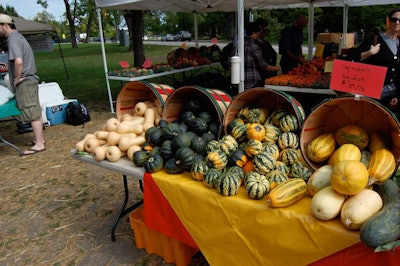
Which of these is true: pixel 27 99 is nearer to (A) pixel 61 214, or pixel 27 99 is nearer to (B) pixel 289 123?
(A) pixel 61 214

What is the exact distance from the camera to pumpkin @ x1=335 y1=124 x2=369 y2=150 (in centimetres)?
191

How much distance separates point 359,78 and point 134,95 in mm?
1998

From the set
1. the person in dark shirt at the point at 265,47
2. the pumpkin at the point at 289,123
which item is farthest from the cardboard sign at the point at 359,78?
the person in dark shirt at the point at 265,47

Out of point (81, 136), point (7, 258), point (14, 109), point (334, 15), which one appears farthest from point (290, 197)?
point (334, 15)

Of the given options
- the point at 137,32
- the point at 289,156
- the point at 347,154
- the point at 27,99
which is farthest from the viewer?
the point at 137,32

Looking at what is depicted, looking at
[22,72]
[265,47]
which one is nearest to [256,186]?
[22,72]

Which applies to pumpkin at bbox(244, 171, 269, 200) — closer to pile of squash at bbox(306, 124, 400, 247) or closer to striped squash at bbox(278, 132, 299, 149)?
pile of squash at bbox(306, 124, 400, 247)

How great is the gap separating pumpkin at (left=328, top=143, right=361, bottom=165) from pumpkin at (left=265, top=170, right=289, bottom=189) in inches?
10.9

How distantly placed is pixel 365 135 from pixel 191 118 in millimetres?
1254

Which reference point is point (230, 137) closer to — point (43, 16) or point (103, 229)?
point (103, 229)

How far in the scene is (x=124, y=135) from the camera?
263 cm

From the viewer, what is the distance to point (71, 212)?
369cm

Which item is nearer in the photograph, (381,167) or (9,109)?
(381,167)

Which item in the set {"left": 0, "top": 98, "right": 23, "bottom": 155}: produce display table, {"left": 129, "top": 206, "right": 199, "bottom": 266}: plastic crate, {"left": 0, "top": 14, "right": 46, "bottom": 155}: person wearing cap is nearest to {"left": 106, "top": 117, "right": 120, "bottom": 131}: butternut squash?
{"left": 129, "top": 206, "right": 199, "bottom": 266}: plastic crate
